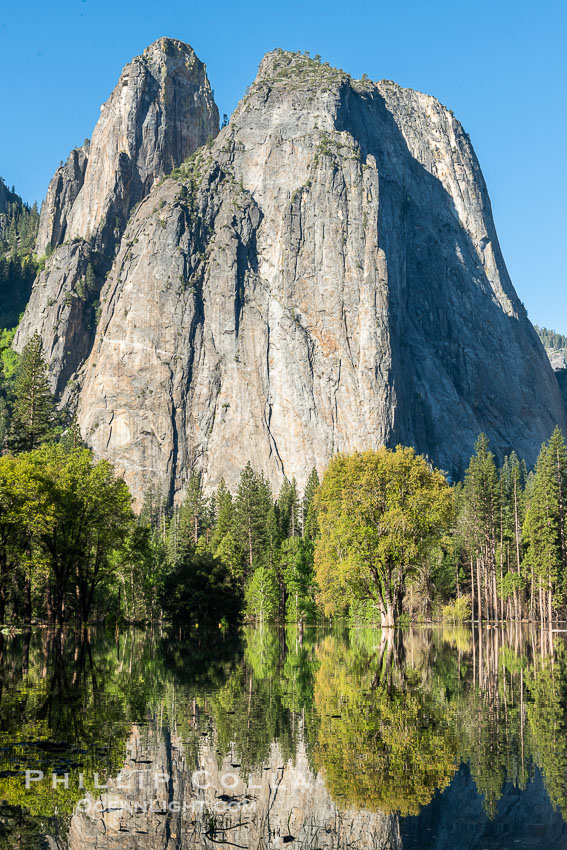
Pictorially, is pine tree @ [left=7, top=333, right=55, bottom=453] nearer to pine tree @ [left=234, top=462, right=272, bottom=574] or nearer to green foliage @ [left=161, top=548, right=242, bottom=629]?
green foliage @ [left=161, top=548, right=242, bottom=629]

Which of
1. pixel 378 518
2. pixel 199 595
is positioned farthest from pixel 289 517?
pixel 378 518

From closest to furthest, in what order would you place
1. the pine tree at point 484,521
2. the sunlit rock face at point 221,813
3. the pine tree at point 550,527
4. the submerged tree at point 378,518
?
1. the sunlit rock face at point 221,813
2. the submerged tree at point 378,518
3. the pine tree at point 550,527
4. the pine tree at point 484,521

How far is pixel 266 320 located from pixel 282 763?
514 ft

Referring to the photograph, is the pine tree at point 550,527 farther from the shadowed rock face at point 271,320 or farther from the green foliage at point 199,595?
the shadowed rock face at point 271,320

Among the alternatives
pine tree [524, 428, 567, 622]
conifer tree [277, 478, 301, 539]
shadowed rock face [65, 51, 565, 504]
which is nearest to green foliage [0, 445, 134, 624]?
pine tree [524, 428, 567, 622]

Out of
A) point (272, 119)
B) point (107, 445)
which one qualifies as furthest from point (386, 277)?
point (107, 445)

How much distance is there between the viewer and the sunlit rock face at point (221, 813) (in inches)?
373

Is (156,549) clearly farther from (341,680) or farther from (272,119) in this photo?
(272,119)

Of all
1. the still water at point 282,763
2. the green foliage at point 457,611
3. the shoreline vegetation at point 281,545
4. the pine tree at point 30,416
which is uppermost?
the pine tree at point 30,416

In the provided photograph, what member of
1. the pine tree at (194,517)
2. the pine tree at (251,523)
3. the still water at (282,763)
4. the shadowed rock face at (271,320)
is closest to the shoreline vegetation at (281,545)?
the pine tree at (251,523)

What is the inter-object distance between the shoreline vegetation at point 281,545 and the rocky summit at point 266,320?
33.5 metres

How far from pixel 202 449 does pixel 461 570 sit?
7673 cm

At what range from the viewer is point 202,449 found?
162 m

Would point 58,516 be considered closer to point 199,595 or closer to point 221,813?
point 199,595
